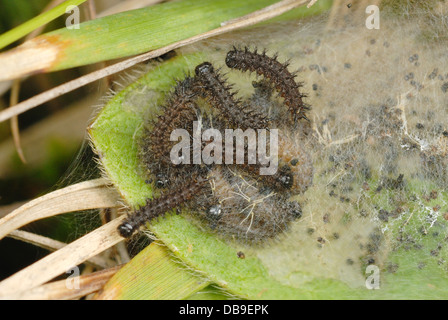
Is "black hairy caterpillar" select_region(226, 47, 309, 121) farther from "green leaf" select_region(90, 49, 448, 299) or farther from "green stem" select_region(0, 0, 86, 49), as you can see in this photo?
"green stem" select_region(0, 0, 86, 49)

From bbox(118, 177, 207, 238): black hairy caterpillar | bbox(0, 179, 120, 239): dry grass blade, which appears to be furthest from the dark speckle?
bbox(0, 179, 120, 239): dry grass blade

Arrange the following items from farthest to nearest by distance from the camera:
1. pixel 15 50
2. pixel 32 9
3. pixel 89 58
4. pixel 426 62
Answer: pixel 32 9
pixel 426 62
pixel 89 58
pixel 15 50

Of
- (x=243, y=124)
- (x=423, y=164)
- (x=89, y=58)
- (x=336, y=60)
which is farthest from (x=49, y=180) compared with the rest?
(x=423, y=164)

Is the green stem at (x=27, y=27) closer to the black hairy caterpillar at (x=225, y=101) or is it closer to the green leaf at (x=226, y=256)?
the green leaf at (x=226, y=256)

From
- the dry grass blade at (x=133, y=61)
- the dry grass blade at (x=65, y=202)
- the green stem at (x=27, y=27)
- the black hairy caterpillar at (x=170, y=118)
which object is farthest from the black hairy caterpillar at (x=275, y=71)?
the dry grass blade at (x=65, y=202)

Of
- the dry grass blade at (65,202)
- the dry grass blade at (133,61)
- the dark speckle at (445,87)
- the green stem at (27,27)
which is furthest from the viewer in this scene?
the dark speckle at (445,87)

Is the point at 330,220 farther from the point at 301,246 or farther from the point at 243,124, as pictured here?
the point at 243,124

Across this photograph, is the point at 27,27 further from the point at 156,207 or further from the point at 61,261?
the point at 61,261

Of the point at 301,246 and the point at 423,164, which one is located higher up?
the point at 423,164
